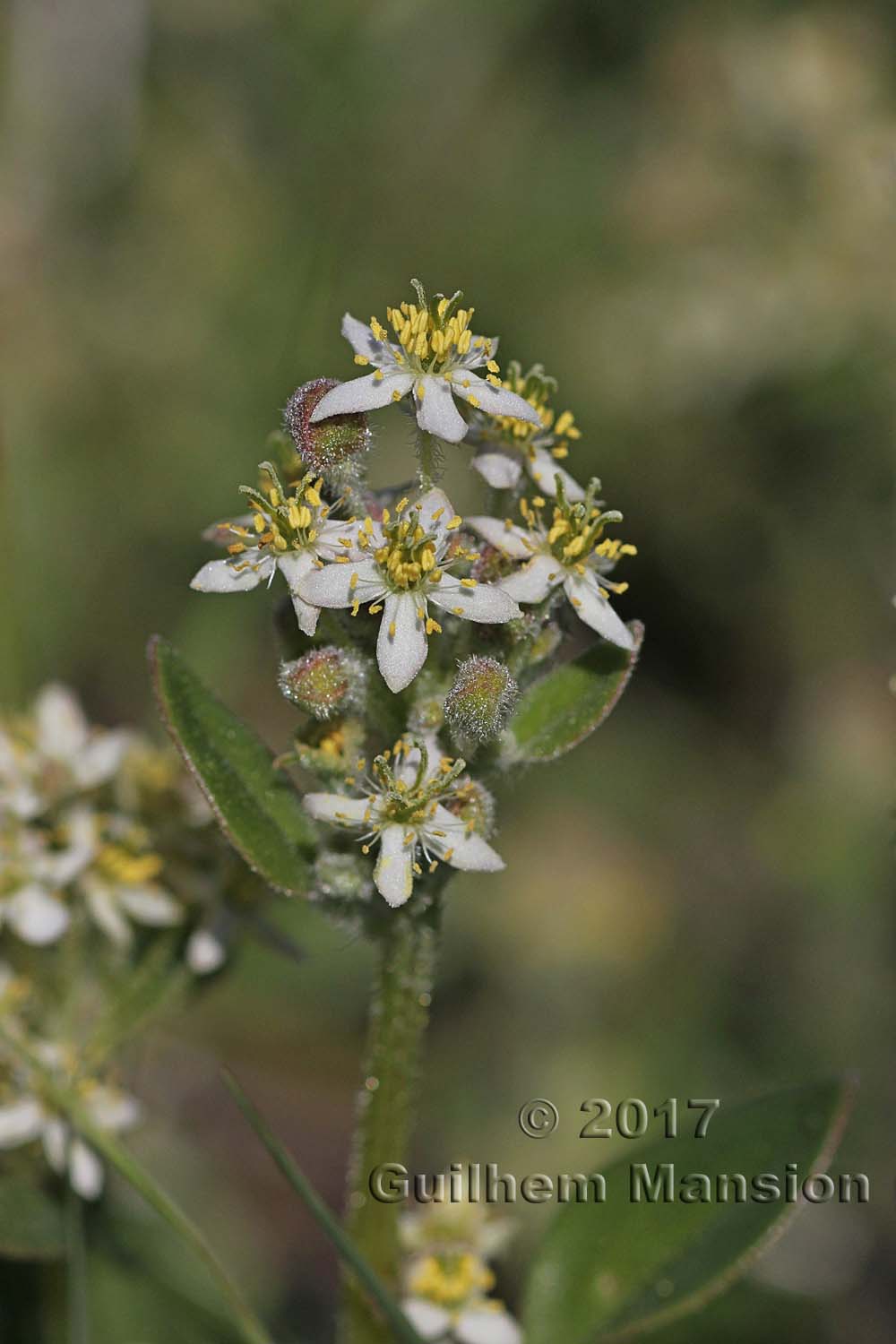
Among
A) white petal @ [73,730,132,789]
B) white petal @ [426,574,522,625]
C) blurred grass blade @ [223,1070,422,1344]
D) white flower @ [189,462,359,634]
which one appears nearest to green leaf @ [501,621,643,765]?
white petal @ [426,574,522,625]

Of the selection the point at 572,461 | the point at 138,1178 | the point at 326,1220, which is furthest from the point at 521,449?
the point at 572,461

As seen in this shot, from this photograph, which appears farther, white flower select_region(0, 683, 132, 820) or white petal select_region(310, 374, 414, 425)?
white flower select_region(0, 683, 132, 820)

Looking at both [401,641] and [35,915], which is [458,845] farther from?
[35,915]

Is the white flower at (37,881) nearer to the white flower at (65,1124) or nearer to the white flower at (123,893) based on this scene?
the white flower at (123,893)

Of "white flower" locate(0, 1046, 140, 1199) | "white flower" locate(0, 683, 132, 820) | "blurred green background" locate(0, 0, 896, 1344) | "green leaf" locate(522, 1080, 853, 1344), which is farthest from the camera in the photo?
"blurred green background" locate(0, 0, 896, 1344)

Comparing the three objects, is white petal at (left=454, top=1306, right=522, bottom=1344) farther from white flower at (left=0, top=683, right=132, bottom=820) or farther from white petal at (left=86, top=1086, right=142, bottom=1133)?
white flower at (left=0, top=683, right=132, bottom=820)

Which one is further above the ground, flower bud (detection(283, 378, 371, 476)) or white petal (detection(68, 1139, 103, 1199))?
flower bud (detection(283, 378, 371, 476))
